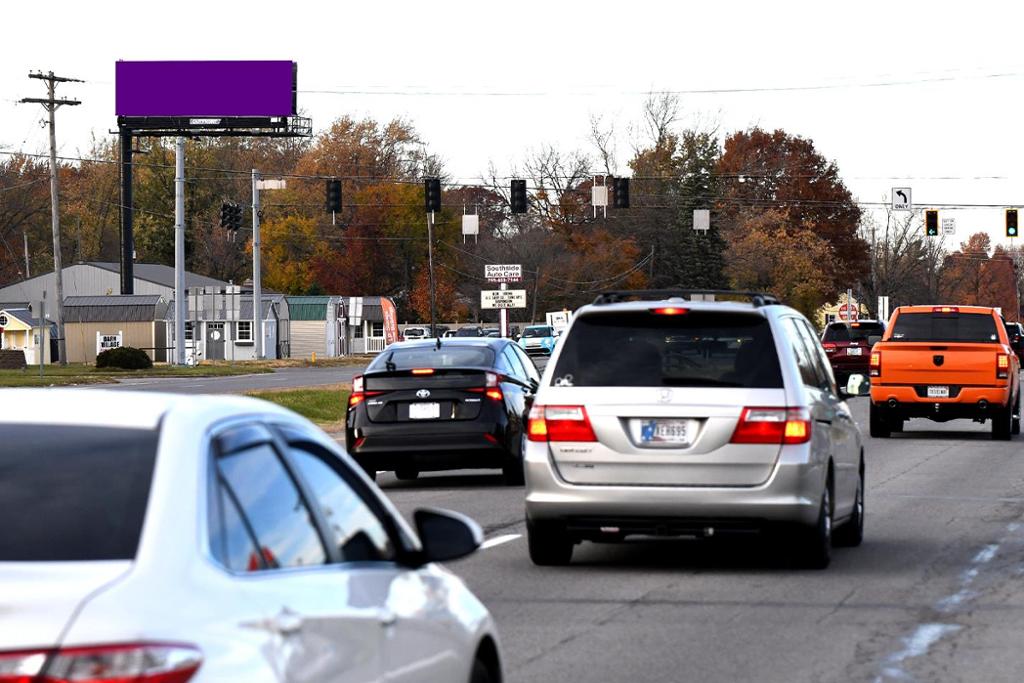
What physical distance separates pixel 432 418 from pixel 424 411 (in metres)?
0.11

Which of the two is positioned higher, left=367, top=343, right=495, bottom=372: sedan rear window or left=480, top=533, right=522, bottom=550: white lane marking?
left=367, top=343, right=495, bottom=372: sedan rear window

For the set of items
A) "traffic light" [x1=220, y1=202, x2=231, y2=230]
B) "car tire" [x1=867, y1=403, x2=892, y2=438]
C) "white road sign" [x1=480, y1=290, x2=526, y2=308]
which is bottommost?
"car tire" [x1=867, y1=403, x2=892, y2=438]

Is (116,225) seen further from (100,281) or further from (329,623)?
(329,623)

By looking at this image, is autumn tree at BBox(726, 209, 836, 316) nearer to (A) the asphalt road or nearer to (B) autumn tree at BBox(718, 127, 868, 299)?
(B) autumn tree at BBox(718, 127, 868, 299)

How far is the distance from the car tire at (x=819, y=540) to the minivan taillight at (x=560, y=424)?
159 cm

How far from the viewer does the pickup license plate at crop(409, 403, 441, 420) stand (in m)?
19.3

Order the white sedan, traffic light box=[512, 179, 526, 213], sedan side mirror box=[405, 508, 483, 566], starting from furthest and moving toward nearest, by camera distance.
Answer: traffic light box=[512, 179, 526, 213] → sedan side mirror box=[405, 508, 483, 566] → the white sedan

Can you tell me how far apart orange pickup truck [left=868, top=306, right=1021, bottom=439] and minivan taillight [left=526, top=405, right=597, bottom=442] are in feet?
52.1

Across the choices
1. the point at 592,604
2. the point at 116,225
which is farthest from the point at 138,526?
the point at 116,225

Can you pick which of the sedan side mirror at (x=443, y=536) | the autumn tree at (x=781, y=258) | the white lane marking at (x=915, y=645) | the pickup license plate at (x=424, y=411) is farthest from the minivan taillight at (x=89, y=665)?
the autumn tree at (x=781, y=258)

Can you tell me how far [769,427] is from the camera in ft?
38.8

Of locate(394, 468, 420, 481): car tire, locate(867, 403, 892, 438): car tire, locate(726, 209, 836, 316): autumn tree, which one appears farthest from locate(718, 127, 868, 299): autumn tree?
locate(394, 468, 420, 481): car tire

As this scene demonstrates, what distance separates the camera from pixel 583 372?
1223 cm

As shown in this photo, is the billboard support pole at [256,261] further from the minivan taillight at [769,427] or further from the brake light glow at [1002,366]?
the minivan taillight at [769,427]
